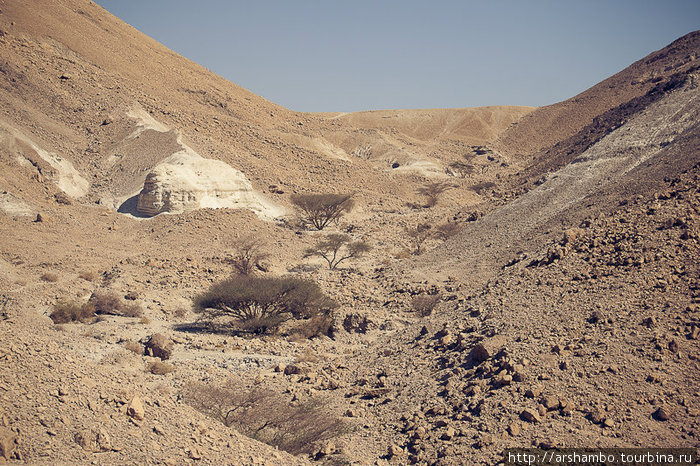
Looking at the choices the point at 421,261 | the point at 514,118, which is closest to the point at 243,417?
the point at 421,261

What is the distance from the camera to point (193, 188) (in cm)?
2866

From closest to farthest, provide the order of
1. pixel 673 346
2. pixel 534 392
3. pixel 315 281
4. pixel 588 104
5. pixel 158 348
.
Answer: pixel 534 392 < pixel 673 346 < pixel 158 348 < pixel 315 281 < pixel 588 104

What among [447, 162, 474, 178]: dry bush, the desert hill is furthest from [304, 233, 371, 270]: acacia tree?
[447, 162, 474, 178]: dry bush

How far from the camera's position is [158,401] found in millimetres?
7918

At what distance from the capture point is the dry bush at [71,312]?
15.7 meters

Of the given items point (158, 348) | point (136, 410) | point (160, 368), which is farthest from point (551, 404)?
point (158, 348)

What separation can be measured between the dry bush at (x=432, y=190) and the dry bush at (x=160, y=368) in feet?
94.8

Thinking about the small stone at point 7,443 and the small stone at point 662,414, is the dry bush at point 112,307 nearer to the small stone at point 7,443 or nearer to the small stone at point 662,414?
the small stone at point 7,443

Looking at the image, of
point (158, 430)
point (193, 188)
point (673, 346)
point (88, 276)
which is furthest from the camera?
point (193, 188)

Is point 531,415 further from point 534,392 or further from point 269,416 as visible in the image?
point 269,416

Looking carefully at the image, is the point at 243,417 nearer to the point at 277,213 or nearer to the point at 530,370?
the point at 530,370

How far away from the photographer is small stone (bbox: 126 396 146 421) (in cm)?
740

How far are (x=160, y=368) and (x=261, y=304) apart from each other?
5.04m

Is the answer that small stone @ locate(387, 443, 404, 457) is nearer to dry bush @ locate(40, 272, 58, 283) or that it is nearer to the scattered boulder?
the scattered boulder
